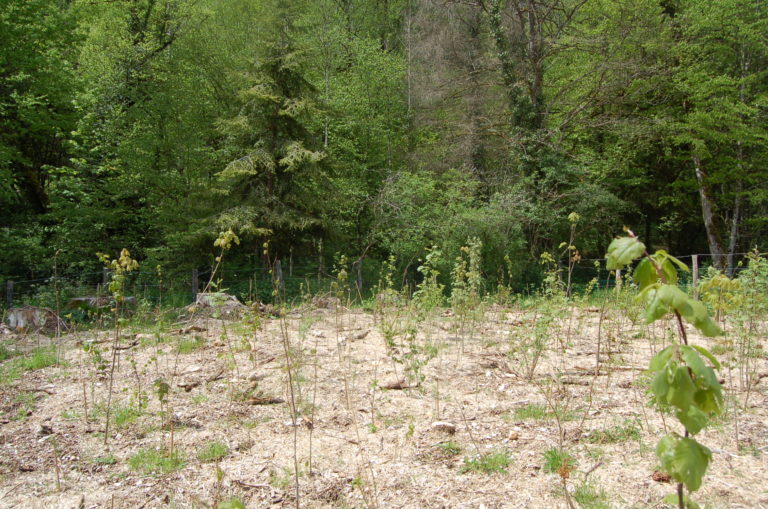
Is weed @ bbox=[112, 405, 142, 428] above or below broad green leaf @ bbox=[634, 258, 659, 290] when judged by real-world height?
below

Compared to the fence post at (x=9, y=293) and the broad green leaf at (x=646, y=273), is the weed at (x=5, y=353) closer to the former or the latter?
the fence post at (x=9, y=293)

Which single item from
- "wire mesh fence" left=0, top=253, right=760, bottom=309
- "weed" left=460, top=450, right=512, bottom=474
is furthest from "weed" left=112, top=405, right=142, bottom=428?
"wire mesh fence" left=0, top=253, right=760, bottom=309

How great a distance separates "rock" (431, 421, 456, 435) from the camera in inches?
132

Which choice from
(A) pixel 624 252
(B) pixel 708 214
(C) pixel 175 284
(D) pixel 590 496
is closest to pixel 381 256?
(C) pixel 175 284

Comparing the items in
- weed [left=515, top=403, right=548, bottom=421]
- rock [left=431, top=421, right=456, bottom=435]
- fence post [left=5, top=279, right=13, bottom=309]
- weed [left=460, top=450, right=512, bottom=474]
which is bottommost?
weed [left=460, top=450, right=512, bottom=474]

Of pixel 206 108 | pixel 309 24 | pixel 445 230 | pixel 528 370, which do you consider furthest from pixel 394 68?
pixel 528 370

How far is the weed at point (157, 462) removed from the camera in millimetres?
3033

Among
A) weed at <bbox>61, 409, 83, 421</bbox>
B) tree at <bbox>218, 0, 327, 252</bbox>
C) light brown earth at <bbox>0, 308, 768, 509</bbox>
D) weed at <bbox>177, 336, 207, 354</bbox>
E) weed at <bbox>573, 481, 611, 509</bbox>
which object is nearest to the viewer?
weed at <bbox>573, 481, 611, 509</bbox>

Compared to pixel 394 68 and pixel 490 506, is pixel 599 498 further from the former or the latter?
pixel 394 68

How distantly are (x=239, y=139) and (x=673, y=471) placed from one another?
41.2 feet

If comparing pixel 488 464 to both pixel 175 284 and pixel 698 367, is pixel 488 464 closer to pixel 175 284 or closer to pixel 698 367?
pixel 698 367

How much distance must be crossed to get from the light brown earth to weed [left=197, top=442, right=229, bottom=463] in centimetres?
4

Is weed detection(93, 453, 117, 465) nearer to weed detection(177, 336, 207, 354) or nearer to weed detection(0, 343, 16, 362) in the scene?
weed detection(177, 336, 207, 354)

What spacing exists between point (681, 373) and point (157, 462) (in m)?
3.06
